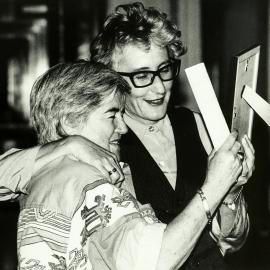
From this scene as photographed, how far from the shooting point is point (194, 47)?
3748mm

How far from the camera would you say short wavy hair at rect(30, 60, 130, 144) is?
1495 millimetres

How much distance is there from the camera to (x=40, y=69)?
822cm

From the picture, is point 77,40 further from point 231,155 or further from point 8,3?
point 231,155

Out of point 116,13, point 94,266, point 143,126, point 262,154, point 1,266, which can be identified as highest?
point 116,13

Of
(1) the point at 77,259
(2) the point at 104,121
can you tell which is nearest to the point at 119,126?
(2) the point at 104,121

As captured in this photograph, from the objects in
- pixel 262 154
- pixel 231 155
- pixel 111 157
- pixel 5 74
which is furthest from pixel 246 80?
pixel 5 74

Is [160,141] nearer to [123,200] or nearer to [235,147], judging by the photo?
[235,147]

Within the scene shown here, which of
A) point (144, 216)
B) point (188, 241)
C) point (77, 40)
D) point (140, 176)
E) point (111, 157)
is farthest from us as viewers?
point (77, 40)

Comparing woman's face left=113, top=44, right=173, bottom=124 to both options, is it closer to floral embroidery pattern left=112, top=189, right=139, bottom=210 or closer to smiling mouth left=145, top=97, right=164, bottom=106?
smiling mouth left=145, top=97, right=164, bottom=106

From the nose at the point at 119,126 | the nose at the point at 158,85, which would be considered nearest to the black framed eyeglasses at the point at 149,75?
the nose at the point at 158,85

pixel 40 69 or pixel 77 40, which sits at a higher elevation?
pixel 77 40

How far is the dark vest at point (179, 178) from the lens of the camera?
5.82ft

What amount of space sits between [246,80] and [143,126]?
1.94 ft

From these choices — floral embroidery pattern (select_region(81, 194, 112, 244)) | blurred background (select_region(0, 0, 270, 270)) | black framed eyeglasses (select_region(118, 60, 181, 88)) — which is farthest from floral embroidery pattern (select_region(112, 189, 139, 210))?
blurred background (select_region(0, 0, 270, 270))
